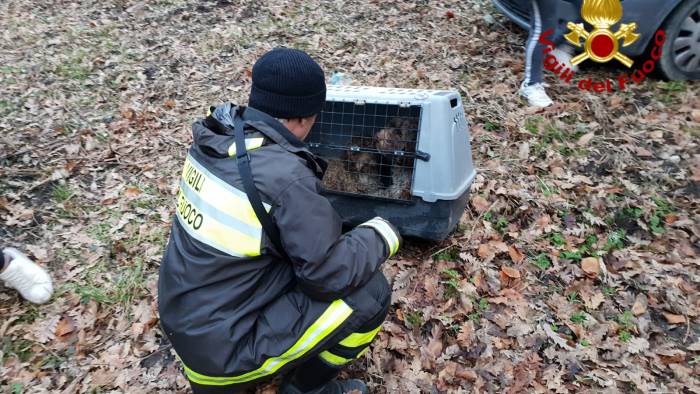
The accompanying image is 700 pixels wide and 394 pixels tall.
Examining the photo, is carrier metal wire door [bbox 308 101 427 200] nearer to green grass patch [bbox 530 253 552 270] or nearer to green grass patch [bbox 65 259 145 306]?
green grass patch [bbox 530 253 552 270]

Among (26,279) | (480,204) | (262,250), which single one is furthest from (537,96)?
(26,279)

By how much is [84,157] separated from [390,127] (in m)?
3.46

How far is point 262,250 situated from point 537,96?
3.97 m

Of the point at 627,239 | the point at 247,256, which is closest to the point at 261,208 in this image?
the point at 247,256

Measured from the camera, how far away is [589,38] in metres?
4.93

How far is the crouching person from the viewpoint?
182 centimetres

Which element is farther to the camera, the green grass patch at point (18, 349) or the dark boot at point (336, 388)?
the green grass patch at point (18, 349)

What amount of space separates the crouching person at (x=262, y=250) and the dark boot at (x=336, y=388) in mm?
451

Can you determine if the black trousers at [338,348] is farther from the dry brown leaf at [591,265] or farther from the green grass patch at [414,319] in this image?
the dry brown leaf at [591,265]

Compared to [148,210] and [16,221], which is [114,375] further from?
[16,221]

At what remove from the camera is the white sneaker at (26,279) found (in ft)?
10.3

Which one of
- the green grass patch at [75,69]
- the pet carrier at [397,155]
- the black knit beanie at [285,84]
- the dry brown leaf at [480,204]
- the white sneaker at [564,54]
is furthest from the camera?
the green grass patch at [75,69]

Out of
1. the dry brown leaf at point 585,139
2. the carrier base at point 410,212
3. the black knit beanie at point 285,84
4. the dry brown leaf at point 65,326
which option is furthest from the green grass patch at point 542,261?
the dry brown leaf at point 65,326

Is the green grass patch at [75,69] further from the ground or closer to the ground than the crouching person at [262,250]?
closer to the ground
